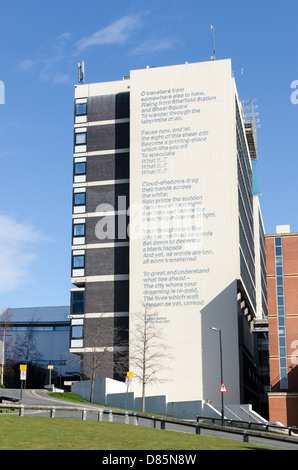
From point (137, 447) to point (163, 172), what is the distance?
194ft

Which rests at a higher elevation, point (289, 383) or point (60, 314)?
point (60, 314)

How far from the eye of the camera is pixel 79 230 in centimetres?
8406

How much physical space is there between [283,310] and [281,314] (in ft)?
1.67

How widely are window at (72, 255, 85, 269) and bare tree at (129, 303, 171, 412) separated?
982 cm

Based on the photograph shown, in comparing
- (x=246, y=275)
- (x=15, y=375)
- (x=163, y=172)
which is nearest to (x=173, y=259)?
(x=163, y=172)

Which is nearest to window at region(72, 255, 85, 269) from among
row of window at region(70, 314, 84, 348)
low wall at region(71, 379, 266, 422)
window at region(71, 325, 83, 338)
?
row of window at region(70, 314, 84, 348)

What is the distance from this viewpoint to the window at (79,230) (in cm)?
8388

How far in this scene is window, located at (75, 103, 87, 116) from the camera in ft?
288

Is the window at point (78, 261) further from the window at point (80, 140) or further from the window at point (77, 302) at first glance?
the window at point (80, 140)

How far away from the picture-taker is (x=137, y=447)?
75.9 feet

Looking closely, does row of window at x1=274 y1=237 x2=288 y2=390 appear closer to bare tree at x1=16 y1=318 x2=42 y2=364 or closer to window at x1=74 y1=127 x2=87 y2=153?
window at x1=74 y1=127 x2=87 y2=153

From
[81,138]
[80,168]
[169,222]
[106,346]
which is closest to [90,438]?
[106,346]

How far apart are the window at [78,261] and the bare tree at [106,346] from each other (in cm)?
668
